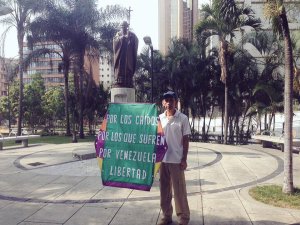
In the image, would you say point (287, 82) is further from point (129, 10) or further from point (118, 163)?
point (129, 10)

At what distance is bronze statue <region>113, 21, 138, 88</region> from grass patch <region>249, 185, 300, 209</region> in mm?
6632

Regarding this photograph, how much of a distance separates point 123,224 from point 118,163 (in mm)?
911

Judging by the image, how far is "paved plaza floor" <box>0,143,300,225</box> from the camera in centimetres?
525

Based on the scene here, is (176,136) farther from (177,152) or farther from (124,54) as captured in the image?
(124,54)

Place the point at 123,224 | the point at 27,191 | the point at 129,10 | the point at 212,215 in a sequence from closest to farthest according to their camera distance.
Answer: the point at 123,224, the point at 212,215, the point at 27,191, the point at 129,10

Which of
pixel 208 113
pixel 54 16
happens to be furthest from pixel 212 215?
pixel 54 16

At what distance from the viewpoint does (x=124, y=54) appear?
11.9m

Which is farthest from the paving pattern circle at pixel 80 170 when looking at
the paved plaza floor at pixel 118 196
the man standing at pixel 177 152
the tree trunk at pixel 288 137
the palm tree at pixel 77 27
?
the palm tree at pixel 77 27

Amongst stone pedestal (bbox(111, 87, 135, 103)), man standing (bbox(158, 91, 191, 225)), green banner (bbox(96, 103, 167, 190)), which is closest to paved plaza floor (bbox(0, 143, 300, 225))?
man standing (bbox(158, 91, 191, 225))

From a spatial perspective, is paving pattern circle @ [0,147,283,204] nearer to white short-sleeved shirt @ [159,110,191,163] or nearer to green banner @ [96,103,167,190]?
green banner @ [96,103,167,190]

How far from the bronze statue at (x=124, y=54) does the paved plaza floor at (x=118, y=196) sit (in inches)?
127

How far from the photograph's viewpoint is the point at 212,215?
537 centimetres

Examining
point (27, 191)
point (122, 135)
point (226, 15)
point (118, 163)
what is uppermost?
point (226, 15)

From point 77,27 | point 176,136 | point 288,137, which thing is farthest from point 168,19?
point 176,136
